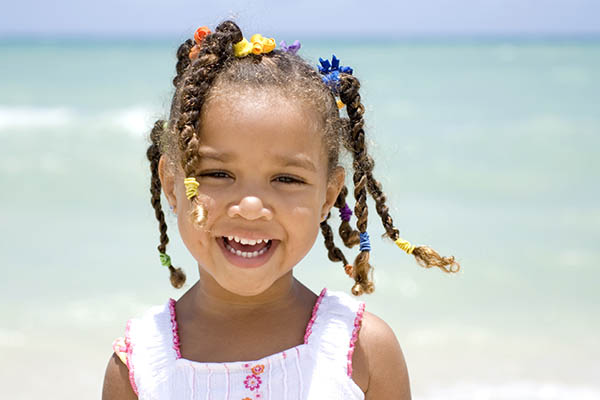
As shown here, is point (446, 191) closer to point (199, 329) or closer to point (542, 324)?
point (542, 324)

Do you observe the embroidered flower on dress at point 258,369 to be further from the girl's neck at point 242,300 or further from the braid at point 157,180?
the braid at point 157,180

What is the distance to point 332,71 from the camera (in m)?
2.39

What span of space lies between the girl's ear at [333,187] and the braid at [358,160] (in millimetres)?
36

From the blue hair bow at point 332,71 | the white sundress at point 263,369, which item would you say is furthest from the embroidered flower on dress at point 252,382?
the blue hair bow at point 332,71

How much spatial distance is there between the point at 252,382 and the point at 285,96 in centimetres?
72

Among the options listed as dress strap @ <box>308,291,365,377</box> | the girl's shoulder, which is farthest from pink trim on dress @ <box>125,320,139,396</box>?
the girl's shoulder

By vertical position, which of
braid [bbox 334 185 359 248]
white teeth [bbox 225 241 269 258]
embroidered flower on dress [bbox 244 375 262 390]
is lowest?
embroidered flower on dress [bbox 244 375 262 390]

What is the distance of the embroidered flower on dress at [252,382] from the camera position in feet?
7.23

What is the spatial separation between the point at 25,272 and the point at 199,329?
121 inches

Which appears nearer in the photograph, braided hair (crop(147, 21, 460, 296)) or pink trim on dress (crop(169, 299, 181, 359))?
braided hair (crop(147, 21, 460, 296))

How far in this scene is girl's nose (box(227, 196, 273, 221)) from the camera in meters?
2.08

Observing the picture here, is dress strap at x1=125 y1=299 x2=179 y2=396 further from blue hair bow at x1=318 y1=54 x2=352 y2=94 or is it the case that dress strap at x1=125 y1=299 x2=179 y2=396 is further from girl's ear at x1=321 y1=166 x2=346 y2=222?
blue hair bow at x1=318 y1=54 x2=352 y2=94

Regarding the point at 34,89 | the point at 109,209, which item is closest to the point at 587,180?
the point at 109,209

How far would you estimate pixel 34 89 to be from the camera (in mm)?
15969
